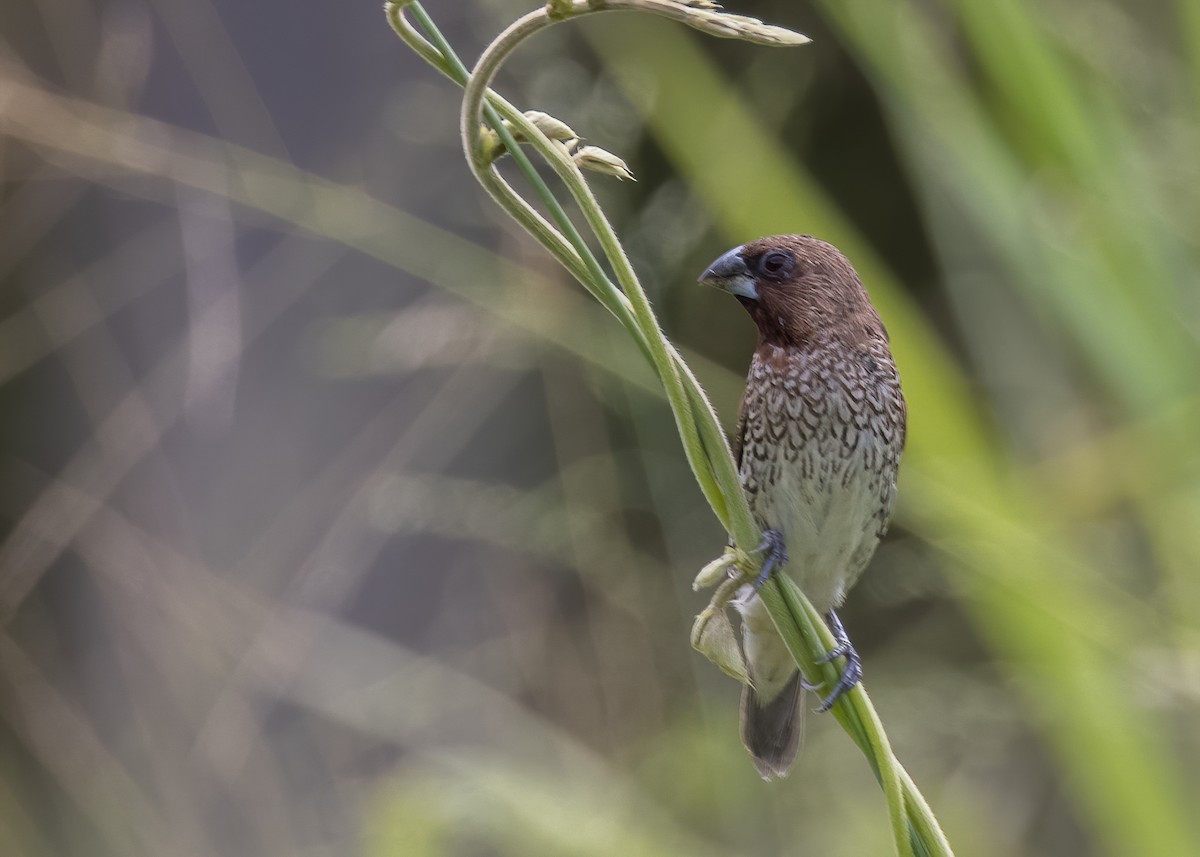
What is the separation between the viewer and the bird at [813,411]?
1.72 metres

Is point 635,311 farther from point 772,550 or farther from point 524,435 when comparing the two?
point 524,435

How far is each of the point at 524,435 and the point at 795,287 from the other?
2104 millimetres

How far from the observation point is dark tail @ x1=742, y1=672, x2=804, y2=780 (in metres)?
2.08

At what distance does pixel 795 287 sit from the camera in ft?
5.65

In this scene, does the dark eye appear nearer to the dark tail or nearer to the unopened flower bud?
the dark tail

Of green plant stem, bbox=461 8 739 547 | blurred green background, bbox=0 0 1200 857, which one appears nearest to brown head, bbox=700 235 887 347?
blurred green background, bbox=0 0 1200 857

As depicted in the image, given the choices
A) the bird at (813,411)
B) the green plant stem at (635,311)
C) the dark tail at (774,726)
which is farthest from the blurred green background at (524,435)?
the green plant stem at (635,311)

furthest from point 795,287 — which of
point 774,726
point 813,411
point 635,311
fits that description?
point 635,311

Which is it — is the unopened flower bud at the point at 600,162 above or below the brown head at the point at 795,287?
above

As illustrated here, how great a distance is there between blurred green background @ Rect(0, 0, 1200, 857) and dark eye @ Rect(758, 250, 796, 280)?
0.37 metres

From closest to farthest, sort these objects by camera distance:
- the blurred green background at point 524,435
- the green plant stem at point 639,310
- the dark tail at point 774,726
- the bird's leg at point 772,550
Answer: the green plant stem at point 639,310 < the bird's leg at point 772,550 < the blurred green background at point 524,435 < the dark tail at point 774,726

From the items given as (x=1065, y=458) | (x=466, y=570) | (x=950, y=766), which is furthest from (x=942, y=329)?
(x=1065, y=458)

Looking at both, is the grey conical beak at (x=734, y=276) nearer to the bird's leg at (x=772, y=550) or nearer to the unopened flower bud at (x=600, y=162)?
the bird's leg at (x=772, y=550)

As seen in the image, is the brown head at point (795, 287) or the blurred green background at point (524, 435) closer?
the brown head at point (795, 287)
